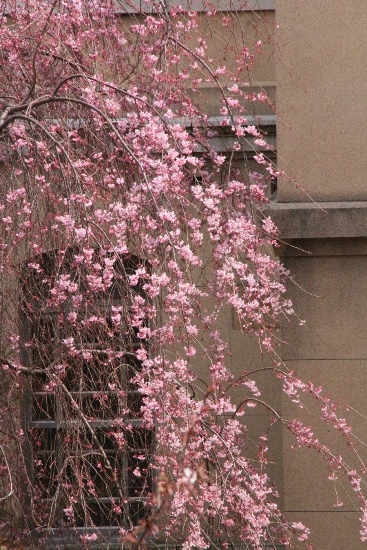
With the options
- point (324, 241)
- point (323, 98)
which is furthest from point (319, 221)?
point (323, 98)

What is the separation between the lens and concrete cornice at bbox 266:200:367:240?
23.3 feet

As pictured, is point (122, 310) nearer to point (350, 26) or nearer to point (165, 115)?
point (165, 115)

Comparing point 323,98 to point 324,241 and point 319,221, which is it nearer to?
point 319,221

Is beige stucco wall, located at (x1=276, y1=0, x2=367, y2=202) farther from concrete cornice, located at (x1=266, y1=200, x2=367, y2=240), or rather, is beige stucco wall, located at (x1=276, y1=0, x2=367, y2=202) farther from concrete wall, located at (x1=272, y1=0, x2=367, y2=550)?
concrete cornice, located at (x1=266, y1=200, x2=367, y2=240)

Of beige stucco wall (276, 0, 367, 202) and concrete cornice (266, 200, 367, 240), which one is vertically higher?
beige stucco wall (276, 0, 367, 202)

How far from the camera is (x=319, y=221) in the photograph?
7125mm

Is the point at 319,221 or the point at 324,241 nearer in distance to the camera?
the point at 319,221

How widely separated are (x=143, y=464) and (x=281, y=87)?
11.2 ft

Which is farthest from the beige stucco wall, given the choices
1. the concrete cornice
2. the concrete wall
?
the concrete cornice

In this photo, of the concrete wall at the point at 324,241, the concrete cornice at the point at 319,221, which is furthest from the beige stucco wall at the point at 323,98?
the concrete cornice at the point at 319,221

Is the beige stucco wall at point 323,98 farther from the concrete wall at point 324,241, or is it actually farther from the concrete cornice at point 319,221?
Answer: the concrete cornice at point 319,221

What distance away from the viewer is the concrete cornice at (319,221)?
7102 millimetres

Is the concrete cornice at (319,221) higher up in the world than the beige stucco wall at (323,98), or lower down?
lower down

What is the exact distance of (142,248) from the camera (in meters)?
5.67
